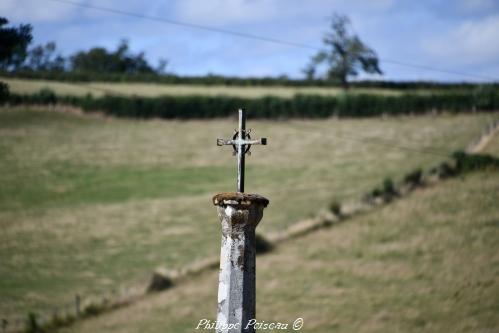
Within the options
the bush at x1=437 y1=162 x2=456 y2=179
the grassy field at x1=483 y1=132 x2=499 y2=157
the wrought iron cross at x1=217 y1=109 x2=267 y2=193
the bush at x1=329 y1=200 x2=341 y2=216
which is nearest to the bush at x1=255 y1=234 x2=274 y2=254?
the bush at x1=329 y1=200 x2=341 y2=216

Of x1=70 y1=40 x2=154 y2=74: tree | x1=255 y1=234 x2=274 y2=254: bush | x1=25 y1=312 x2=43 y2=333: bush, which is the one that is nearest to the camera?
x1=25 y1=312 x2=43 y2=333: bush

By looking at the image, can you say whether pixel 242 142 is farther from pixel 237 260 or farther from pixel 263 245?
pixel 263 245

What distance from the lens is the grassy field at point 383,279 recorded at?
2559cm

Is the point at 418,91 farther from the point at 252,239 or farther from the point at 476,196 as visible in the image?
the point at 252,239

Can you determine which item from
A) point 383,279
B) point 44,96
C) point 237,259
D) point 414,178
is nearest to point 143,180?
point 44,96

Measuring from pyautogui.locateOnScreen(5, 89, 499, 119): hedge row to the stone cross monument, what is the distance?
56054mm

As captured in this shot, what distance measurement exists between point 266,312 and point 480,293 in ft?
24.6

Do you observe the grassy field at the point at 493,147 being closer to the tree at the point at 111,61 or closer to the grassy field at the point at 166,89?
the grassy field at the point at 166,89

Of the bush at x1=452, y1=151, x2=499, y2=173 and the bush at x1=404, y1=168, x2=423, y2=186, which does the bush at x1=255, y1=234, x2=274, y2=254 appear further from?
the bush at x1=452, y1=151, x2=499, y2=173

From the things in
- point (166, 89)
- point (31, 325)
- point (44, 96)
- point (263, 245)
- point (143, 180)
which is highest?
point (166, 89)

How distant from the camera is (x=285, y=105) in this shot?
6431 cm

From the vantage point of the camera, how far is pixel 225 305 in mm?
8273

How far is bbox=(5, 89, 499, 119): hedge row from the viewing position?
6456cm

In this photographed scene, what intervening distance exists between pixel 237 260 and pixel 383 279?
76.5 ft
